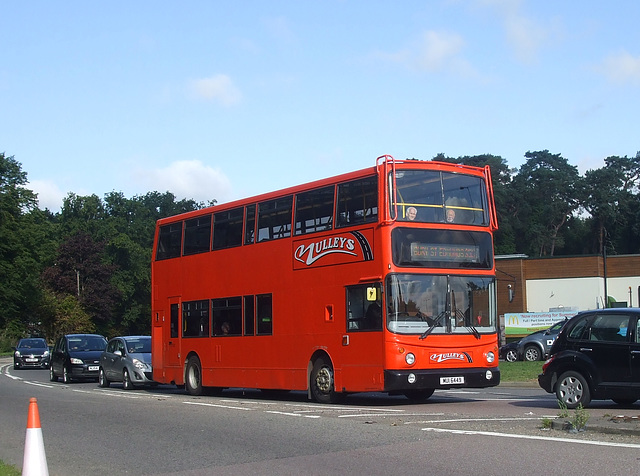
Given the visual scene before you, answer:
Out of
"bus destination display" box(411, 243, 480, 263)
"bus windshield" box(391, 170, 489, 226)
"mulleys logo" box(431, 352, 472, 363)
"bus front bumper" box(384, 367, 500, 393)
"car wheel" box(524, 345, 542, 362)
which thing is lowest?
"car wheel" box(524, 345, 542, 362)

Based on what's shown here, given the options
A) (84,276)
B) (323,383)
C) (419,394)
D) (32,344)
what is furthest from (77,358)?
(84,276)

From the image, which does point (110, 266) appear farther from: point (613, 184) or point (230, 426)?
point (230, 426)

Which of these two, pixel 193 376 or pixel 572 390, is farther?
pixel 193 376

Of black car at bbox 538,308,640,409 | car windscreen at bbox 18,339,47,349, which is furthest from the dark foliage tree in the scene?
black car at bbox 538,308,640,409

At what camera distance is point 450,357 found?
54.9ft

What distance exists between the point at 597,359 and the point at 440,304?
3.37m

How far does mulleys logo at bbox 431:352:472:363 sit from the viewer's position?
1652cm

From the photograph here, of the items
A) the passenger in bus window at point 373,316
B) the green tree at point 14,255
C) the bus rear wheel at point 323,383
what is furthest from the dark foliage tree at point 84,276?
the passenger in bus window at point 373,316

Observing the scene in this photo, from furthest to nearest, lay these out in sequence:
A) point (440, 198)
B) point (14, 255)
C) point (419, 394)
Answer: point (14, 255)
point (419, 394)
point (440, 198)

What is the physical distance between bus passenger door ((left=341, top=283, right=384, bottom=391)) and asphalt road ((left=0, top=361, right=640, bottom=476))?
55 centimetres

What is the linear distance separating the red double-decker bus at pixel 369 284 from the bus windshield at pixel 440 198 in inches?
1.0

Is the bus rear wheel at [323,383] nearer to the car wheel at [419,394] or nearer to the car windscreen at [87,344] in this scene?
the car wheel at [419,394]

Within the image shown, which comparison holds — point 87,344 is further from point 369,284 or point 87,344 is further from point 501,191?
point 501,191

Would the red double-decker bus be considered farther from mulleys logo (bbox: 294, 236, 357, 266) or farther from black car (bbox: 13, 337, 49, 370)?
black car (bbox: 13, 337, 49, 370)
